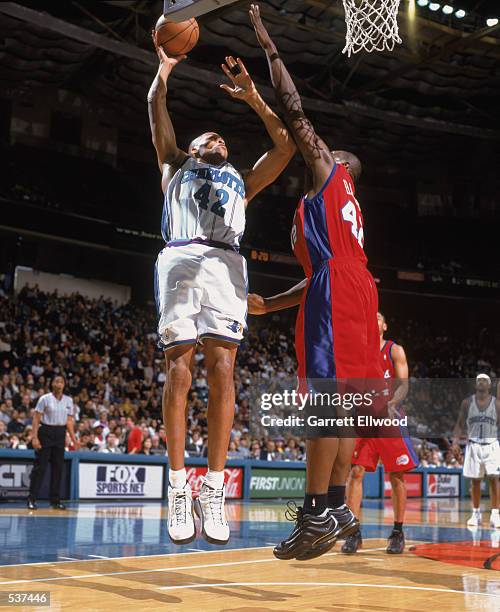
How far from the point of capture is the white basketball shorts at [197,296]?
444 centimetres

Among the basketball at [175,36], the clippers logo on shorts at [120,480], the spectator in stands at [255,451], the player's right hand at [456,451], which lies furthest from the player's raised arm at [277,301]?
the player's right hand at [456,451]

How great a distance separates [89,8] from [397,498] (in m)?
15.9

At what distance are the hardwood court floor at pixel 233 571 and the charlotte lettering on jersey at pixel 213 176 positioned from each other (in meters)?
2.42

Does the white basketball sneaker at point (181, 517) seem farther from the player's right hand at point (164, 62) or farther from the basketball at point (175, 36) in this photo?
the basketball at point (175, 36)

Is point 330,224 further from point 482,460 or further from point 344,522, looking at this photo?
point 482,460

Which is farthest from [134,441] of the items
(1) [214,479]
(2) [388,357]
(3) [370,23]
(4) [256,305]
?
(1) [214,479]

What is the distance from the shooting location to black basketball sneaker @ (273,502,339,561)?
12.9 ft

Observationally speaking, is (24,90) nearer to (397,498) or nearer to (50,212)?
(50,212)

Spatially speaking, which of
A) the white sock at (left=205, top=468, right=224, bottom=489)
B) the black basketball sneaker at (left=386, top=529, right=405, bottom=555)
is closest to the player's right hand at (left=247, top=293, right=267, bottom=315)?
the white sock at (left=205, top=468, right=224, bottom=489)

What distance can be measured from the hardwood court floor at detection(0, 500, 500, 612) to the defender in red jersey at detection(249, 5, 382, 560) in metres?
0.74

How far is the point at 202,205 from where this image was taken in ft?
15.3

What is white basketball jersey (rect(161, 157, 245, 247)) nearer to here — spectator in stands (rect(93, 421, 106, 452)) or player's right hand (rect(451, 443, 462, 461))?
spectator in stands (rect(93, 421, 106, 452))

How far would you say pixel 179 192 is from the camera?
467 cm

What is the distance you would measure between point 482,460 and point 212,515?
25.3 feet
